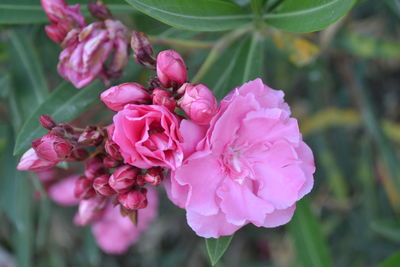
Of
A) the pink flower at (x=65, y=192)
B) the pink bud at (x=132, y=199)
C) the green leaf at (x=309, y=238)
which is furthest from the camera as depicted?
the pink flower at (x=65, y=192)

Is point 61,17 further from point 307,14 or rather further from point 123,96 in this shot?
point 307,14

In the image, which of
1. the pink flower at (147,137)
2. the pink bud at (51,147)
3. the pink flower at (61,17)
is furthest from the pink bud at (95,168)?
the pink flower at (61,17)

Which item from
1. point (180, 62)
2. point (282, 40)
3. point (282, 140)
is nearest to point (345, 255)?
point (282, 40)

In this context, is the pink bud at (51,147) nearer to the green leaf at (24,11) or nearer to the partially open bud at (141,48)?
the partially open bud at (141,48)

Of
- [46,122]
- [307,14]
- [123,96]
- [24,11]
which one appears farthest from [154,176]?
[24,11]

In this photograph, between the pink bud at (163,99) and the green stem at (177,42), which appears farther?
the green stem at (177,42)
